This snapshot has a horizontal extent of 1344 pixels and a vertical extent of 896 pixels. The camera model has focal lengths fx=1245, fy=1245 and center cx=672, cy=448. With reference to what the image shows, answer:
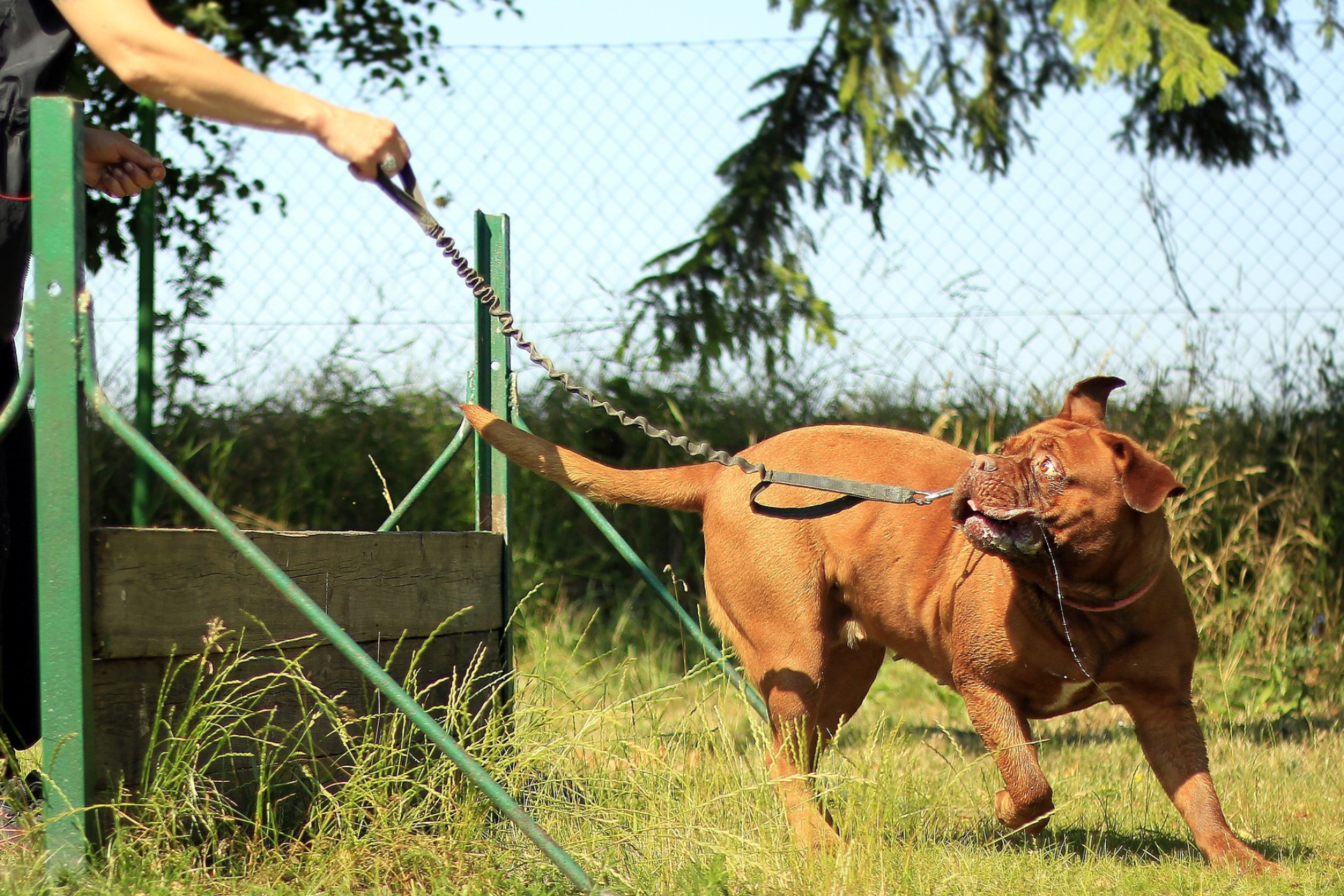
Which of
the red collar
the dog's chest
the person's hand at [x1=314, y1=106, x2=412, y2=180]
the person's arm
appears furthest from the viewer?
the dog's chest

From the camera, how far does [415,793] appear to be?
270 cm

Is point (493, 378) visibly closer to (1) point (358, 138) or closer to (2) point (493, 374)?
(2) point (493, 374)

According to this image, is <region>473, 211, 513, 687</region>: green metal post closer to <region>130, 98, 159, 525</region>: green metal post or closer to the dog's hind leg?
the dog's hind leg

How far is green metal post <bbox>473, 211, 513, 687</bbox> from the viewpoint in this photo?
12.3ft

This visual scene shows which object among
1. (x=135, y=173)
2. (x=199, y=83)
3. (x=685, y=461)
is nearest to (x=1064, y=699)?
(x=199, y=83)

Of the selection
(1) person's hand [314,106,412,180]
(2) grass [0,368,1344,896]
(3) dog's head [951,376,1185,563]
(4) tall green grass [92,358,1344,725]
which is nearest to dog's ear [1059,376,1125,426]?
(3) dog's head [951,376,1185,563]

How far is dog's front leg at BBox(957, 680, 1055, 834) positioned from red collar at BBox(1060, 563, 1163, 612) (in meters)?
0.34

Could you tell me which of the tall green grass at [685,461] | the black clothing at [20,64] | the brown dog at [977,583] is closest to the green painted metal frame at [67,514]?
the black clothing at [20,64]

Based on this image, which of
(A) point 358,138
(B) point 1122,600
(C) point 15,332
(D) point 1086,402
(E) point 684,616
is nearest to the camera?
(A) point 358,138

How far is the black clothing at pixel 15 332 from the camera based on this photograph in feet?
7.89

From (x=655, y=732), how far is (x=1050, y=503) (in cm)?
114

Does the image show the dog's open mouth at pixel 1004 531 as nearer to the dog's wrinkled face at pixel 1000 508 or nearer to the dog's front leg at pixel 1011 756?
the dog's wrinkled face at pixel 1000 508

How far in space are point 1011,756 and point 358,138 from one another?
2184 mm

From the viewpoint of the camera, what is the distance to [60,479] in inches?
90.0
